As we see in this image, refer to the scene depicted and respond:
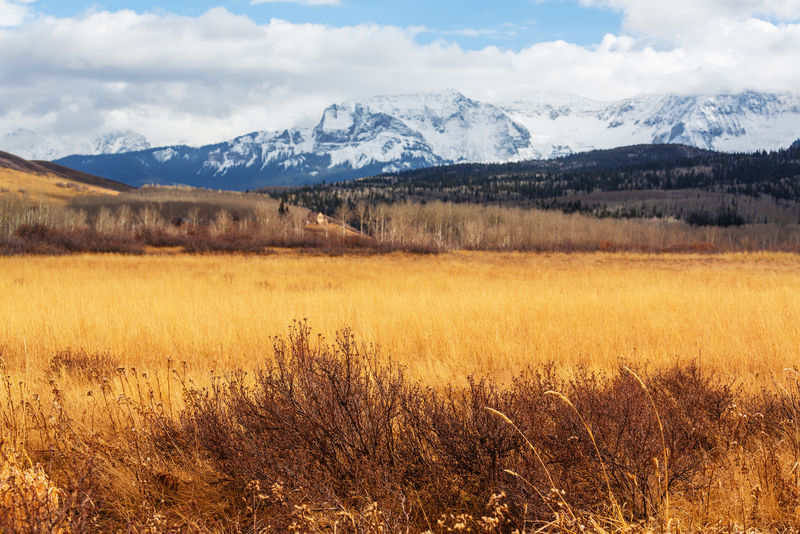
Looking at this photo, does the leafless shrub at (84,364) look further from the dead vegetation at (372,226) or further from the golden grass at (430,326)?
the dead vegetation at (372,226)

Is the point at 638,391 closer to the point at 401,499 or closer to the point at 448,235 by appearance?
the point at 401,499

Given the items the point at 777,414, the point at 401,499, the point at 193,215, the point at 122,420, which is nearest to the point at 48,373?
the point at 122,420

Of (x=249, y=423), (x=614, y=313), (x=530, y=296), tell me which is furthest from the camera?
(x=530, y=296)

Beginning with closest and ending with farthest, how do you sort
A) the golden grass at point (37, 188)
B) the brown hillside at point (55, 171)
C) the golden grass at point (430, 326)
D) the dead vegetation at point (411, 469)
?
the dead vegetation at point (411, 469), the golden grass at point (430, 326), the golden grass at point (37, 188), the brown hillside at point (55, 171)

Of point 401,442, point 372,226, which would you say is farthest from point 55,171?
point 401,442

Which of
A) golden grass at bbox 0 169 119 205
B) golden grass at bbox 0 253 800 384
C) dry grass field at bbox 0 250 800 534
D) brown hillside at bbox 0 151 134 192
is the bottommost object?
golden grass at bbox 0 253 800 384

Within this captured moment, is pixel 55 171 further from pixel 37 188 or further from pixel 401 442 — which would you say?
pixel 401 442

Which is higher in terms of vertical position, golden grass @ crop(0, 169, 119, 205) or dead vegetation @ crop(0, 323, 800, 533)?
golden grass @ crop(0, 169, 119, 205)

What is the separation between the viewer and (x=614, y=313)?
Result: 1288 centimetres

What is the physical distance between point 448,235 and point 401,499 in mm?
103923

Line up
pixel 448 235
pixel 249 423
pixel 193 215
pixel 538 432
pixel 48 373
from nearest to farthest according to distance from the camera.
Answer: pixel 538 432 → pixel 249 423 → pixel 48 373 → pixel 193 215 → pixel 448 235

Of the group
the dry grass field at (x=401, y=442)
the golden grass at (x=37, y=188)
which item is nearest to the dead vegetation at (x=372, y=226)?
the golden grass at (x=37, y=188)

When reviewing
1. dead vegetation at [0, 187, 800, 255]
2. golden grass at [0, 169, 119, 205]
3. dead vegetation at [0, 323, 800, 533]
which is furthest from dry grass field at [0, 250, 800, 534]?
golden grass at [0, 169, 119, 205]

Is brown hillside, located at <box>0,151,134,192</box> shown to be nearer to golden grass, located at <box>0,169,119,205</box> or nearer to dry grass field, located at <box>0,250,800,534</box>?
golden grass, located at <box>0,169,119,205</box>
